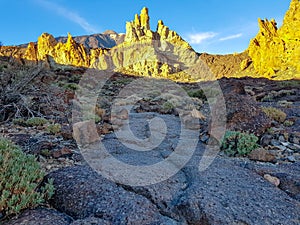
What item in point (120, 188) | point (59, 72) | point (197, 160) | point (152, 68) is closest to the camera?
point (120, 188)

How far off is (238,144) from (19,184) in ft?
13.8

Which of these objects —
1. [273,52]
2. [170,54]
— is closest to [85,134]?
[273,52]

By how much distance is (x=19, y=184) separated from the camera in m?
2.68

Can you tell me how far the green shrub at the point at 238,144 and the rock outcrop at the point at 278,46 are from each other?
43.7 m

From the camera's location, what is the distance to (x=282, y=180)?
144 inches

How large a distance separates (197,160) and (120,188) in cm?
182

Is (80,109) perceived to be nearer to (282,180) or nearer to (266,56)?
(282,180)

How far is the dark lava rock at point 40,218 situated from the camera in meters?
2.42

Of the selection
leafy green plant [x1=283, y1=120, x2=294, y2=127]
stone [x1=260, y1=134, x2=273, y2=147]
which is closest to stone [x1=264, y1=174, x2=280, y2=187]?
stone [x1=260, y1=134, x2=273, y2=147]

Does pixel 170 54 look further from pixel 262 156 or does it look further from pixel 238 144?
pixel 262 156

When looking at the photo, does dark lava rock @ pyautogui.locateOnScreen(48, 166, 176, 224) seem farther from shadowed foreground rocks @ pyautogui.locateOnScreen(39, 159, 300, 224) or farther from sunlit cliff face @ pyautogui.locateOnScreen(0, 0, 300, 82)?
sunlit cliff face @ pyautogui.locateOnScreen(0, 0, 300, 82)

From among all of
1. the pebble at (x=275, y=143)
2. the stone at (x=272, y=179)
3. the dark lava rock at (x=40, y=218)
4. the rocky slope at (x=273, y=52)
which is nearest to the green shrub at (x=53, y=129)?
the dark lava rock at (x=40, y=218)

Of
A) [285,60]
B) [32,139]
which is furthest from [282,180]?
[285,60]

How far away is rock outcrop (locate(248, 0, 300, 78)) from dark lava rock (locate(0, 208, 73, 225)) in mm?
47720
